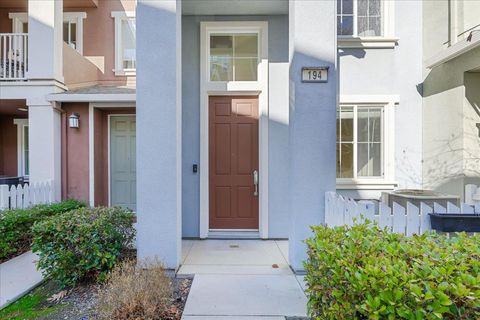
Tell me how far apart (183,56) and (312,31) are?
8.39ft

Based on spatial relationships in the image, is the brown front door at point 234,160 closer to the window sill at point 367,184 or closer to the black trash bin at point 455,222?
the window sill at point 367,184

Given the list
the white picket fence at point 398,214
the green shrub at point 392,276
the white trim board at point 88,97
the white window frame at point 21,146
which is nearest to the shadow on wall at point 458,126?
the white picket fence at point 398,214

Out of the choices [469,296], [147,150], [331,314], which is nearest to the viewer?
[469,296]

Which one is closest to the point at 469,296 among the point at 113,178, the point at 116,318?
the point at 116,318

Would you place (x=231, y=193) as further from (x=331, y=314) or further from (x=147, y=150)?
(x=331, y=314)

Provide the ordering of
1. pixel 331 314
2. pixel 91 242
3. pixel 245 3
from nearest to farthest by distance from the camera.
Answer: pixel 331 314, pixel 91 242, pixel 245 3

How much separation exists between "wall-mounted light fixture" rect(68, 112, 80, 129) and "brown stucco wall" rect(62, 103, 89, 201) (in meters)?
0.07

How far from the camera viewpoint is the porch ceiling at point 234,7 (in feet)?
16.2

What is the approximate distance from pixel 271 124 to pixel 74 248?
3.66 m

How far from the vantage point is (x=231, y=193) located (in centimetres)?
562

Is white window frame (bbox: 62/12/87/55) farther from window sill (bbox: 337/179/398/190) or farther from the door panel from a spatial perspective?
window sill (bbox: 337/179/398/190)

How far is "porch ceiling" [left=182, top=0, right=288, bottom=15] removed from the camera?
16.2ft

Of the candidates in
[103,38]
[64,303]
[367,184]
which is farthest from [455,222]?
[103,38]

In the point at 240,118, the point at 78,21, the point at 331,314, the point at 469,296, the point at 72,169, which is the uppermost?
the point at 78,21
